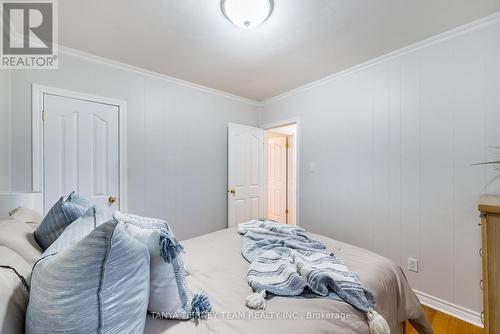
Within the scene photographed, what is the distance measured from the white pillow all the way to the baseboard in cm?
225

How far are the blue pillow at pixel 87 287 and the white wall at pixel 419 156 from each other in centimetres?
248

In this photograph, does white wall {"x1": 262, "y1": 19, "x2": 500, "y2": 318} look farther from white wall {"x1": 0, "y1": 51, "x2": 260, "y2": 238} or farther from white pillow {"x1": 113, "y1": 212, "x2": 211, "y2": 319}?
white pillow {"x1": 113, "y1": 212, "x2": 211, "y2": 319}

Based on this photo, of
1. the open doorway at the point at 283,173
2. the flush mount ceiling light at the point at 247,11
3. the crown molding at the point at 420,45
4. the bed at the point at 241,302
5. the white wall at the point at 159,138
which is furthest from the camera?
the open doorway at the point at 283,173

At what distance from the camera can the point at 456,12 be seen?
1.71m

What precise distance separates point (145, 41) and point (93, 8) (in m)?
0.48

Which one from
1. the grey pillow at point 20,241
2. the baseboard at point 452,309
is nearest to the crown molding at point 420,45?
the baseboard at point 452,309

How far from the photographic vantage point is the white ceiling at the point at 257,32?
1.66 meters

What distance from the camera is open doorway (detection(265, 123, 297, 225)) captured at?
4.89 meters

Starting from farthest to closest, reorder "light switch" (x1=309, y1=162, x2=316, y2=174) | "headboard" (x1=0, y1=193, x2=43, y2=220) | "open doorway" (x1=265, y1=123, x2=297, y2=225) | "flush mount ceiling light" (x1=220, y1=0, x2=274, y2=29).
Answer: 1. "open doorway" (x1=265, y1=123, x2=297, y2=225)
2. "light switch" (x1=309, y1=162, x2=316, y2=174)
3. "flush mount ceiling light" (x1=220, y1=0, x2=274, y2=29)
4. "headboard" (x1=0, y1=193, x2=43, y2=220)

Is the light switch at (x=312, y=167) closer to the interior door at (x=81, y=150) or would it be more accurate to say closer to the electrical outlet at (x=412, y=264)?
the electrical outlet at (x=412, y=264)

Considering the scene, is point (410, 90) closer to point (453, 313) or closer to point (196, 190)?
point (453, 313)

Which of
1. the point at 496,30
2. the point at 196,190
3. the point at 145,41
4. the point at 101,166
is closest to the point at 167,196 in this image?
the point at 196,190

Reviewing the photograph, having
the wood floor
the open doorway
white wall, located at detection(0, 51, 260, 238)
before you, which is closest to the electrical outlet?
the wood floor

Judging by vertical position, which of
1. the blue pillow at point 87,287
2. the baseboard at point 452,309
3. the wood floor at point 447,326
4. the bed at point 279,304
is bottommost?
the wood floor at point 447,326
